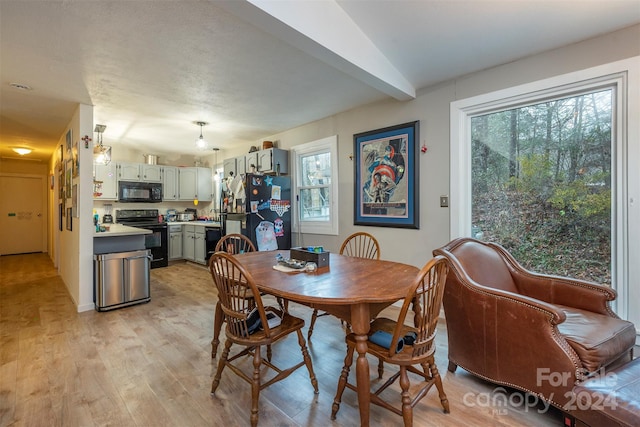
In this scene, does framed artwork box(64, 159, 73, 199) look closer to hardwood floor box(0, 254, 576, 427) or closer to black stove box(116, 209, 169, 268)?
black stove box(116, 209, 169, 268)

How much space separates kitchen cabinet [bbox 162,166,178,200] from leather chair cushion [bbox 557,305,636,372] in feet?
22.1

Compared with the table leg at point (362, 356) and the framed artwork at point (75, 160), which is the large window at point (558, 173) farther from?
the framed artwork at point (75, 160)

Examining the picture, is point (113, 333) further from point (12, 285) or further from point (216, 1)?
point (12, 285)

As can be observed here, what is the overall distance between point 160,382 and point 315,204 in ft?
9.73

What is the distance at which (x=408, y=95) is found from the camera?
3.10m

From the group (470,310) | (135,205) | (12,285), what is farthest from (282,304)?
(135,205)

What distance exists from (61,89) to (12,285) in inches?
137

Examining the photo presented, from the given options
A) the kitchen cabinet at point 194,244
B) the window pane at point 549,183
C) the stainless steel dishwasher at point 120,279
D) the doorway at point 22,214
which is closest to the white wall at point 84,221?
the stainless steel dishwasher at point 120,279

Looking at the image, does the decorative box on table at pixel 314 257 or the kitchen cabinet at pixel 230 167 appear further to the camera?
the kitchen cabinet at pixel 230 167

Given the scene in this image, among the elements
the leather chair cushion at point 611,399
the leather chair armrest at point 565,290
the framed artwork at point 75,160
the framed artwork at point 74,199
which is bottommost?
the leather chair cushion at point 611,399

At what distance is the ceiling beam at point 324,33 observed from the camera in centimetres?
172

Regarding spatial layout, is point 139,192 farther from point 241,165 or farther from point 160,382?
point 160,382

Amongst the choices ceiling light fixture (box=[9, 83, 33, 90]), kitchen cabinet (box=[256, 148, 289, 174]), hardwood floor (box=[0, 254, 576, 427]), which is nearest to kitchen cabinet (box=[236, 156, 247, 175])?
kitchen cabinet (box=[256, 148, 289, 174])

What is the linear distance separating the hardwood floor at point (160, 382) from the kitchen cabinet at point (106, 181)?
272cm
